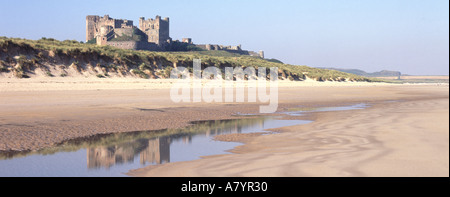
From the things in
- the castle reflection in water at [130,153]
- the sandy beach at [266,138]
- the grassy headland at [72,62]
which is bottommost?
the castle reflection in water at [130,153]

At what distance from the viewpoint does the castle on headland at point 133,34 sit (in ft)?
262

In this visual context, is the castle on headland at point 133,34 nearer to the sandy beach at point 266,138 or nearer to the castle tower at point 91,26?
the castle tower at point 91,26

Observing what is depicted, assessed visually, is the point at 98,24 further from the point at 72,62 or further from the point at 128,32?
the point at 72,62

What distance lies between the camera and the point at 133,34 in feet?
282

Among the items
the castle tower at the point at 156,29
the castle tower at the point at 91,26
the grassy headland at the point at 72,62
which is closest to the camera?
the grassy headland at the point at 72,62

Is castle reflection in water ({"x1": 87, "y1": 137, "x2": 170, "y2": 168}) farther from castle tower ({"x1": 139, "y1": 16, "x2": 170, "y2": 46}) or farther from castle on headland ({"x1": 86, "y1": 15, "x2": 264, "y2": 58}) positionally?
castle tower ({"x1": 139, "y1": 16, "x2": 170, "y2": 46})

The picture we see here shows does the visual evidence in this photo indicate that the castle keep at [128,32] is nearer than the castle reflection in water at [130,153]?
No

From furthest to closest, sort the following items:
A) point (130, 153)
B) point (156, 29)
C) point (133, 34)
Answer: point (156, 29), point (133, 34), point (130, 153)

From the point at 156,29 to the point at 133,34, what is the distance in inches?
266

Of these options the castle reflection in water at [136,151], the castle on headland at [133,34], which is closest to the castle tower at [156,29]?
the castle on headland at [133,34]

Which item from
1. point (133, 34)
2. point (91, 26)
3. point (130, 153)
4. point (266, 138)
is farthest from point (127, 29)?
point (130, 153)

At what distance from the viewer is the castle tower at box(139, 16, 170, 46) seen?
90.1 meters
